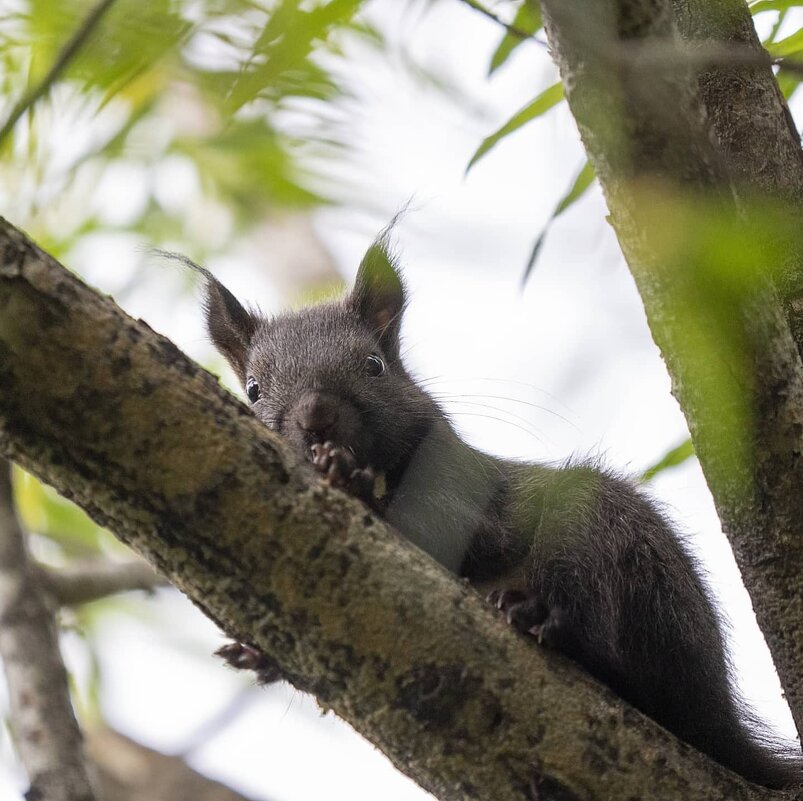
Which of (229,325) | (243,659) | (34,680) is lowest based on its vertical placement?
(34,680)

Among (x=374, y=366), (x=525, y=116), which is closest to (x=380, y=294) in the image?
(x=374, y=366)

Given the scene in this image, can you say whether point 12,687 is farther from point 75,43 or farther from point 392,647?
point 75,43

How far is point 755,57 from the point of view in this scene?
5.10 ft

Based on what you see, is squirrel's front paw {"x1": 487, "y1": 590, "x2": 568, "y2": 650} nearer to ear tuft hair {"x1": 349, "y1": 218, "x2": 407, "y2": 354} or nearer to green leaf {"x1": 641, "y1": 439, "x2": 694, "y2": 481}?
green leaf {"x1": 641, "y1": 439, "x2": 694, "y2": 481}

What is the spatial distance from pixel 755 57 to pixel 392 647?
1.48m

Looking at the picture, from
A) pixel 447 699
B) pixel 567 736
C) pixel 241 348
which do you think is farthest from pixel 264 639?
pixel 241 348

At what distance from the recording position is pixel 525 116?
117 inches

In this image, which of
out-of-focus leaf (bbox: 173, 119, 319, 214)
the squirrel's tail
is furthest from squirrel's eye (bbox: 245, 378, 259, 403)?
the squirrel's tail

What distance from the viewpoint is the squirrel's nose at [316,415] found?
12.3 ft

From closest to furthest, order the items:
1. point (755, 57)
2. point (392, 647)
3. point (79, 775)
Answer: point (755, 57)
point (392, 647)
point (79, 775)

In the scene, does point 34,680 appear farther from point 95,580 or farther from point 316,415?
point 316,415

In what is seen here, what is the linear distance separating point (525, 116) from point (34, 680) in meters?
2.43

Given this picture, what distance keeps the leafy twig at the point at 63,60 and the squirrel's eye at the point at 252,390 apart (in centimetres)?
257

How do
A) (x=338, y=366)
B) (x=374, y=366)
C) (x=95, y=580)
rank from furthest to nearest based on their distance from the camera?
(x=95, y=580) < (x=374, y=366) < (x=338, y=366)
